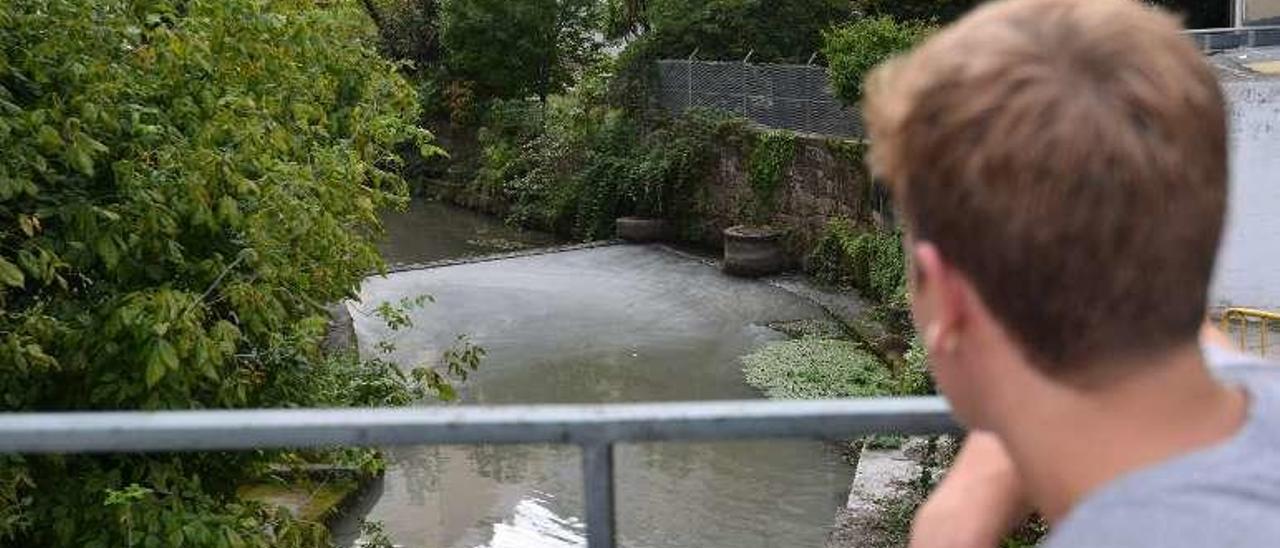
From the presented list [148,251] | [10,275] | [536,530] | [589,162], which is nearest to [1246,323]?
[536,530]

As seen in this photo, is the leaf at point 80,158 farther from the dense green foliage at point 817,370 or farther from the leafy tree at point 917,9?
the leafy tree at point 917,9

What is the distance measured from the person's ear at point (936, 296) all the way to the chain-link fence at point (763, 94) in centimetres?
1575

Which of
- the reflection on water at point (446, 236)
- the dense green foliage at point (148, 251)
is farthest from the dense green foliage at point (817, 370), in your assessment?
the reflection on water at point (446, 236)

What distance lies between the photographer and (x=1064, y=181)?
0.91 metres

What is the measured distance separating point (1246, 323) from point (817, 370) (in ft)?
13.1

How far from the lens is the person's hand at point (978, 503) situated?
127 cm

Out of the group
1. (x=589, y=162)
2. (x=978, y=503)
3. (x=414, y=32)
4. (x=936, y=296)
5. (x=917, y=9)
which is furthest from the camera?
(x=414, y=32)

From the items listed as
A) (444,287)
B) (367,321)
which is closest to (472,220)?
(444,287)

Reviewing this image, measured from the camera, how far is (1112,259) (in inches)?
36.3

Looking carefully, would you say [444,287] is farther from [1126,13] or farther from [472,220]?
[1126,13]

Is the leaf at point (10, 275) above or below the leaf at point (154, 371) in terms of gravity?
above

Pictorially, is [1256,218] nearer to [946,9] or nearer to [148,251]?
[946,9]

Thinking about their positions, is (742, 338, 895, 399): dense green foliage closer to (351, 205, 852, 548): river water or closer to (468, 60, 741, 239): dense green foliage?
(351, 205, 852, 548): river water

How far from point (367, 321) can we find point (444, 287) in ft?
6.07
